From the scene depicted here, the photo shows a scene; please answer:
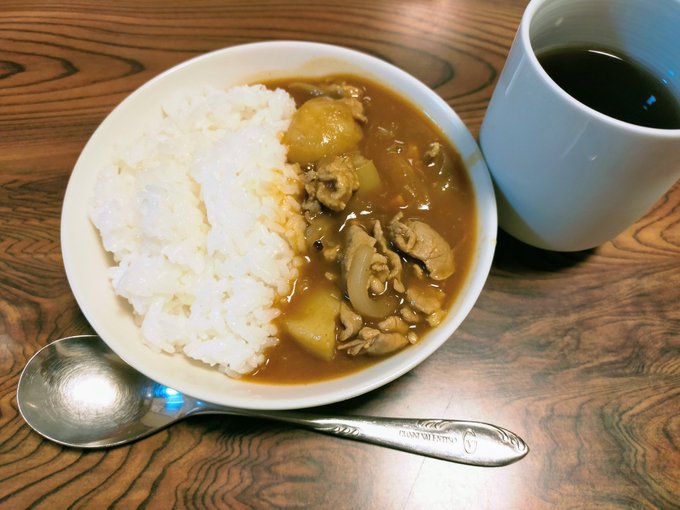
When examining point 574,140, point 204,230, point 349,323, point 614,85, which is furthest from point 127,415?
point 614,85

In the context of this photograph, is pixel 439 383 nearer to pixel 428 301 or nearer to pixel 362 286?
pixel 428 301

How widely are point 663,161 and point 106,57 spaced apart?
2753 millimetres

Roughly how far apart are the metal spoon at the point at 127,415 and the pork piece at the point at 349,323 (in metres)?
0.32

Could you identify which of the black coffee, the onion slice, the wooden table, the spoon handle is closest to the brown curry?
the onion slice

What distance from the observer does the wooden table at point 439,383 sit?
1722 mm

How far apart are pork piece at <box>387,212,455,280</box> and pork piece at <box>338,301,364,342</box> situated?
12.4 inches

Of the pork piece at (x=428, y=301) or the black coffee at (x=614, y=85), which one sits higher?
the black coffee at (x=614, y=85)

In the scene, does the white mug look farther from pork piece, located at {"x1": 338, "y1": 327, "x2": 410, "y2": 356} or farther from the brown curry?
pork piece, located at {"x1": 338, "y1": 327, "x2": 410, "y2": 356}

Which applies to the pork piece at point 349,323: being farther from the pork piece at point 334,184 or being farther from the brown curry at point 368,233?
the pork piece at point 334,184

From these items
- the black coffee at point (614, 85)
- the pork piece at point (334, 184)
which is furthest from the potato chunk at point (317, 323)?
the black coffee at point (614, 85)

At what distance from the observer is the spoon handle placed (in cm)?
173

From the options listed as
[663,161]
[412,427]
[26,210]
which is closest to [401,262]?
[412,427]

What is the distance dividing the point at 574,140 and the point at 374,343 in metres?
0.92

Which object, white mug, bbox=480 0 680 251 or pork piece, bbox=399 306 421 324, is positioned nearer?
white mug, bbox=480 0 680 251
